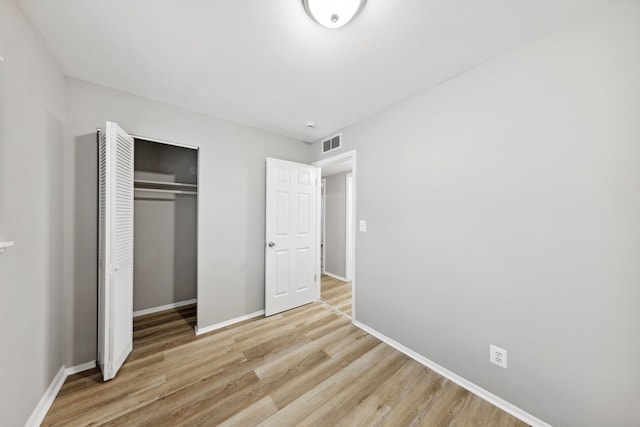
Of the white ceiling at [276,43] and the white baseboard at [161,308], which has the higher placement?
the white ceiling at [276,43]

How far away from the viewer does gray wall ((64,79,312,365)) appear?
1.86 metres

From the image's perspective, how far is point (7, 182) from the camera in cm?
117

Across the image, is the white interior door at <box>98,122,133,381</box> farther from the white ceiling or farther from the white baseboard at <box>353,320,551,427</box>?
the white baseboard at <box>353,320,551,427</box>

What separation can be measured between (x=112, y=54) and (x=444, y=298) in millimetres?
3172

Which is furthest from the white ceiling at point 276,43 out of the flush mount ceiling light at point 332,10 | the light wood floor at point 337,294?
the light wood floor at point 337,294

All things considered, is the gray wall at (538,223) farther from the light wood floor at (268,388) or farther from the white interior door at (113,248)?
the white interior door at (113,248)

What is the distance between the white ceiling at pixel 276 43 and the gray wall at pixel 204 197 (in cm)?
24

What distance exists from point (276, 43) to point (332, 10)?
1.49ft

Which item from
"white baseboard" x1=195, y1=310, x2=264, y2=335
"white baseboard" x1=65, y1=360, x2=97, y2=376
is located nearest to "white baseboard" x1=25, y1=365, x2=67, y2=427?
"white baseboard" x1=65, y1=360, x2=97, y2=376

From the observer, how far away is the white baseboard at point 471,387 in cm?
143

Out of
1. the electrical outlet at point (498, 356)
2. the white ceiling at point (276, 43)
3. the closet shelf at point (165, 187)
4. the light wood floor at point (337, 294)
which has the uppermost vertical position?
the white ceiling at point (276, 43)

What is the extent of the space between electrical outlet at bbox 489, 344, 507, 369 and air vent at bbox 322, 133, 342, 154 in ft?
8.13

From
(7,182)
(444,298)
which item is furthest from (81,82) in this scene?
(444,298)

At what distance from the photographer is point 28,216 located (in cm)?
135
